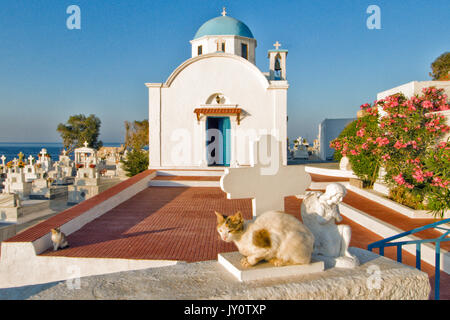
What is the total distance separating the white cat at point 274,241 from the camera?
2.57 m

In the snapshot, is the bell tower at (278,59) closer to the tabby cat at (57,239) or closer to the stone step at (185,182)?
the stone step at (185,182)

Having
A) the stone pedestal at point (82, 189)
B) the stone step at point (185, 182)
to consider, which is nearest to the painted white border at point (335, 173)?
the stone step at point (185, 182)

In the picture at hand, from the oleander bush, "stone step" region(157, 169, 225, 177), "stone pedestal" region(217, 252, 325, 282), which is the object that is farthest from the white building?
"stone pedestal" region(217, 252, 325, 282)

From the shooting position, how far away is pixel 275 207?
357 cm

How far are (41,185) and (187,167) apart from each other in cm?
717

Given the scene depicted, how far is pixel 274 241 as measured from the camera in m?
2.59

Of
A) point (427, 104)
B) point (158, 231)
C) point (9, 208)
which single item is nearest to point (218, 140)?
point (9, 208)

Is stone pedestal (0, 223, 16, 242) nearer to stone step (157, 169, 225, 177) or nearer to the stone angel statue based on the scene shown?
stone step (157, 169, 225, 177)

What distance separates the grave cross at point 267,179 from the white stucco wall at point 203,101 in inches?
508

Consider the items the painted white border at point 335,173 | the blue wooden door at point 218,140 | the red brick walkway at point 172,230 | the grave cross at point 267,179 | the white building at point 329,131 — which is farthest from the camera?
the white building at point 329,131

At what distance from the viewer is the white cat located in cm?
257

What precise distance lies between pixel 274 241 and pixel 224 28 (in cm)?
1893

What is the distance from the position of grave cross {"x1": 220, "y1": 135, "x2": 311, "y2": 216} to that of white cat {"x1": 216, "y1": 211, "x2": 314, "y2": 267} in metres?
0.72
